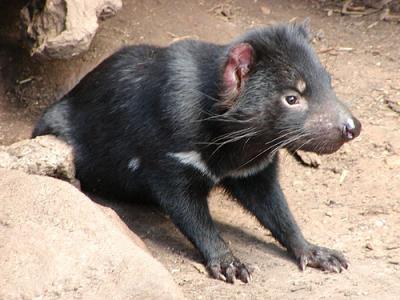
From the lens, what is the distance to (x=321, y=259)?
505cm

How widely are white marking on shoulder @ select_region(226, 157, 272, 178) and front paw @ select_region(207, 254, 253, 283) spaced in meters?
0.55

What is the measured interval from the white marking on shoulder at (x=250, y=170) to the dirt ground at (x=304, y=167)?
49 centimetres

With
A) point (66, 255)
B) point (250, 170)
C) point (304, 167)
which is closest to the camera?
point (66, 255)

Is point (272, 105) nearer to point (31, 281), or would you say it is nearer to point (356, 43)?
point (31, 281)

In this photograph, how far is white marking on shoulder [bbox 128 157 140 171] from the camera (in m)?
5.43

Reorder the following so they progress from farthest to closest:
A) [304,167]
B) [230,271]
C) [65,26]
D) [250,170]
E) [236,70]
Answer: [304,167], [65,26], [250,170], [230,271], [236,70]

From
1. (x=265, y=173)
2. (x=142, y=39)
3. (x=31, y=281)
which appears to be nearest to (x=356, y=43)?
(x=142, y=39)

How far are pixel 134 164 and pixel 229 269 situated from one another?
1.02 m

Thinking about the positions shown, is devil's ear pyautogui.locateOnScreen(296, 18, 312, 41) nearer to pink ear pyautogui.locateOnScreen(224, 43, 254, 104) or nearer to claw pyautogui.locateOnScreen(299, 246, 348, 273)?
pink ear pyautogui.locateOnScreen(224, 43, 254, 104)

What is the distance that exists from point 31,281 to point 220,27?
4.25 meters

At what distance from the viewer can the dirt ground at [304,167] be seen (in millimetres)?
4866

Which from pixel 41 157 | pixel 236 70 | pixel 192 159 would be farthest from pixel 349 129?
pixel 41 157

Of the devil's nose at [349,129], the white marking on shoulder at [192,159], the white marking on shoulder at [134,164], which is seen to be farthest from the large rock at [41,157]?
the devil's nose at [349,129]

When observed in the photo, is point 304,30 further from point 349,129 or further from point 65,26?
point 65,26
